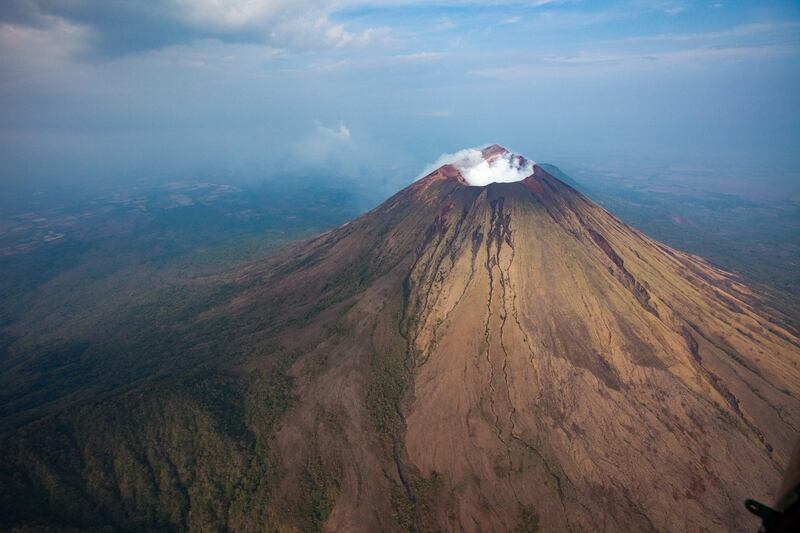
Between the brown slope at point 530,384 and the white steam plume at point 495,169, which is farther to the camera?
the white steam plume at point 495,169

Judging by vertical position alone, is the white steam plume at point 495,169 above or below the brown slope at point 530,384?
above

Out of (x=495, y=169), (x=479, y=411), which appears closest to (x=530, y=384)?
(x=479, y=411)

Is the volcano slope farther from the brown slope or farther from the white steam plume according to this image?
the white steam plume

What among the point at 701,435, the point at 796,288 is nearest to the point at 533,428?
the point at 701,435

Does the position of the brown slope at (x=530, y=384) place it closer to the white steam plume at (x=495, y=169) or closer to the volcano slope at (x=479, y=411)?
the volcano slope at (x=479, y=411)

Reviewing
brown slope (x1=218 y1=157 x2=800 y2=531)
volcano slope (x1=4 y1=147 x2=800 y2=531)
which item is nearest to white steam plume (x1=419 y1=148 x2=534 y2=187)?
brown slope (x1=218 y1=157 x2=800 y2=531)

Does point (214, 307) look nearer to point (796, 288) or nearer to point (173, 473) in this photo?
point (173, 473)

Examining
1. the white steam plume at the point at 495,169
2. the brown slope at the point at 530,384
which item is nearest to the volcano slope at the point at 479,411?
the brown slope at the point at 530,384
